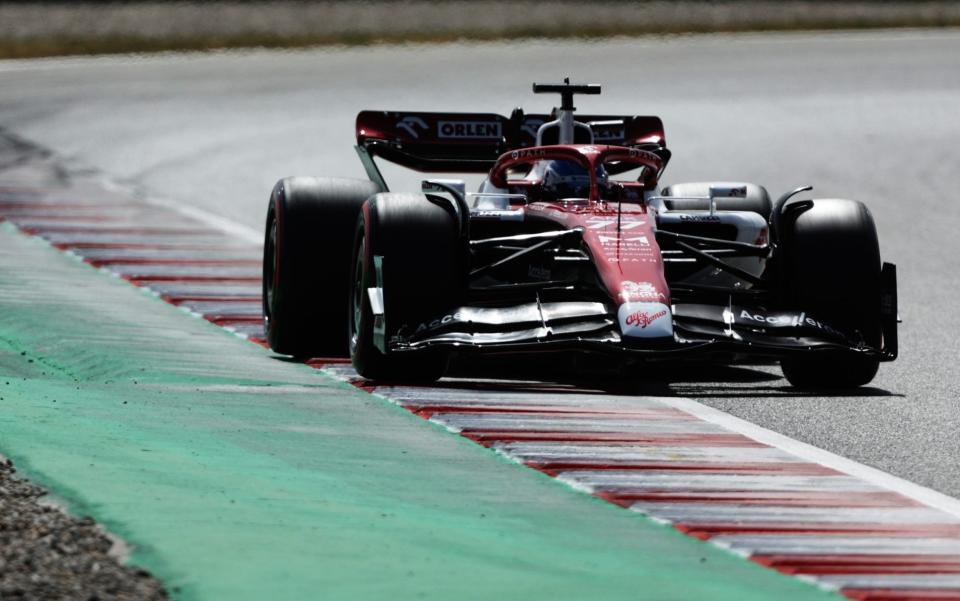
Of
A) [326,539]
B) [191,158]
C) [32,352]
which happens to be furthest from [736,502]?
[191,158]

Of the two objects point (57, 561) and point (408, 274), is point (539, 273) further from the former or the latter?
point (57, 561)

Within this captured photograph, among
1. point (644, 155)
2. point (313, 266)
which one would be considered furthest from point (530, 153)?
point (313, 266)

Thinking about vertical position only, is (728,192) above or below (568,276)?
above

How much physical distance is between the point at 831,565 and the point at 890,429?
239 centimetres

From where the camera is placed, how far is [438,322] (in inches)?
341

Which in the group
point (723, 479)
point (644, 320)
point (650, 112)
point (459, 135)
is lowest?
point (650, 112)

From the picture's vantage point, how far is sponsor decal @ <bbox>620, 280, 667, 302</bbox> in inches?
332

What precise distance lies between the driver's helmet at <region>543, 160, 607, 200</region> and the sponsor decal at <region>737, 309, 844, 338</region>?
151 cm

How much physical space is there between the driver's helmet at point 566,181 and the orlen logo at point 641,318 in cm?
178

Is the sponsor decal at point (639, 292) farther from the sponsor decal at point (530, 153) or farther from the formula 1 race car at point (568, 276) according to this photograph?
the sponsor decal at point (530, 153)

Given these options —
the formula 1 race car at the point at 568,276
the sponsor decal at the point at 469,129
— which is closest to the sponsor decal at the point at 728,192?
the formula 1 race car at the point at 568,276

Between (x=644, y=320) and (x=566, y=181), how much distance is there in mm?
1863

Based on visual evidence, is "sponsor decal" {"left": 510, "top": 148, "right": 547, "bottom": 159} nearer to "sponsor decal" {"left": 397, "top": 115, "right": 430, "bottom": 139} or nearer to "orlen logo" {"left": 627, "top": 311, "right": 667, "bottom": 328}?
"sponsor decal" {"left": 397, "top": 115, "right": 430, "bottom": 139}

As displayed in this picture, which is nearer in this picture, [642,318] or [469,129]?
[642,318]
